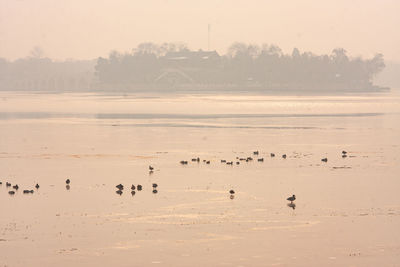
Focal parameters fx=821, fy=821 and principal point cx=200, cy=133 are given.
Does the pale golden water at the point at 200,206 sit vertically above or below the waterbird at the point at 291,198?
below

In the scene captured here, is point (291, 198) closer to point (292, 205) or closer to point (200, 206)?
→ point (292, 205)

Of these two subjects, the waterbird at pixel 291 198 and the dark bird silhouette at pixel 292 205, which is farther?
the waterbird at pixel 291 198

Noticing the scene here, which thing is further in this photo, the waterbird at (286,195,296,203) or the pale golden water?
the waterbird at (286,195,296,203)

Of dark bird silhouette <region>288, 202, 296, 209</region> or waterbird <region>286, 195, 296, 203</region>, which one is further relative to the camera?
waterbird <region>286, 195, 296, 203</region>

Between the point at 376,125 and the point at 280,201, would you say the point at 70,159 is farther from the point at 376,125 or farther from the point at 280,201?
the point at 376,125

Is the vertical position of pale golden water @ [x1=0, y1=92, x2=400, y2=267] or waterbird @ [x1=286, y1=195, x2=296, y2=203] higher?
waterbird @ [x1=286, y1=195, x2=296, y2=203]

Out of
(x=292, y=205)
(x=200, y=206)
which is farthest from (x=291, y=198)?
(x=200, y=206)

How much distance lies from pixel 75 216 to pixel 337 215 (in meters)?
7.95

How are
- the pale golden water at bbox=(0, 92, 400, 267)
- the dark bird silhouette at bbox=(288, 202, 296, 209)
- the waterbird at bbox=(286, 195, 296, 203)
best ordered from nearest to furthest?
the pale golden water at bbox=(0, 92, 400, 267)
the dark bird silhouette at bbox=(288, 202, 296, 209)
the waterbird at bbox=(286, 195, 296, 203)

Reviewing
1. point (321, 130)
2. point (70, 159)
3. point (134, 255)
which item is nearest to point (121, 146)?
point (70, 159)

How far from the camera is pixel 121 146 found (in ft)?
162

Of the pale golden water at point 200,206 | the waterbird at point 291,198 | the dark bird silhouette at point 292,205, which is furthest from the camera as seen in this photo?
the waterbird at point 291,198

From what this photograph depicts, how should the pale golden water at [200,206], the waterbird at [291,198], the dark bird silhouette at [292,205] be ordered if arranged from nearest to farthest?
1. the pale golden water at [200,206]
2. the dark bird silhouette at [292,205]
3. the waterbird at [291,198]

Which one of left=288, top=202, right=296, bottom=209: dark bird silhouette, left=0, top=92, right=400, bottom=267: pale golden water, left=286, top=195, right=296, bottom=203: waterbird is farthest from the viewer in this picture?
left=286, top=195, right=296, bottom=203: waterbird
